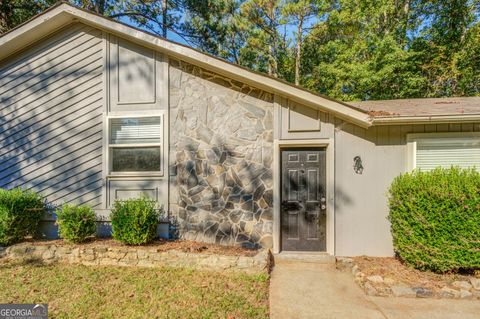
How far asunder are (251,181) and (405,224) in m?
2.89

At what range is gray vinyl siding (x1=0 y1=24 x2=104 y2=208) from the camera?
19.0 ft

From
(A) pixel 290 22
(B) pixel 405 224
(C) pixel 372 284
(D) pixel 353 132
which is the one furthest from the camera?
(A) pixel 290 22

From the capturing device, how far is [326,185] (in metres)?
5.34

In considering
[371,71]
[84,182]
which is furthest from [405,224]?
[371,71]

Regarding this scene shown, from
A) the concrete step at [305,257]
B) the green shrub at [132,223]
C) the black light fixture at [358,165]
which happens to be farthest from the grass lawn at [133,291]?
the black light fixture at [358,165]

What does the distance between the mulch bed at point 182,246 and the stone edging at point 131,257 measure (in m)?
0.14

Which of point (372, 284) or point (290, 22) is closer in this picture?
point (372, 284)

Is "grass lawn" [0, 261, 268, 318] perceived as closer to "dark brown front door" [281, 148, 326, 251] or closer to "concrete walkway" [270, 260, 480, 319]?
"concrete walkway" [270, 260, 480, 319]

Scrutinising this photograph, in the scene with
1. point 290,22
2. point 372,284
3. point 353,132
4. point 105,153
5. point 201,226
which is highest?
point 290,22

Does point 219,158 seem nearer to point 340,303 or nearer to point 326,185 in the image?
point 326,185

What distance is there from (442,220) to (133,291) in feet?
16.5

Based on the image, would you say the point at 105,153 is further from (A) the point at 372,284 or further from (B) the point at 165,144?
(A) the point at 372,284

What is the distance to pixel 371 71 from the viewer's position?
12.5m

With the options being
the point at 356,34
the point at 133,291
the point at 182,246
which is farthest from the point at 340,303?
the point at 356,34
